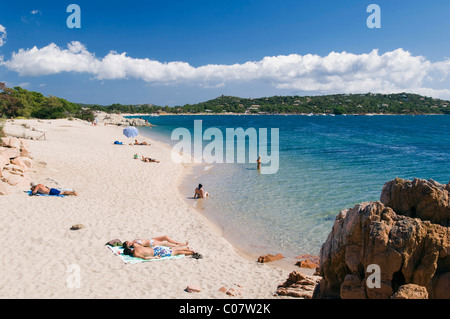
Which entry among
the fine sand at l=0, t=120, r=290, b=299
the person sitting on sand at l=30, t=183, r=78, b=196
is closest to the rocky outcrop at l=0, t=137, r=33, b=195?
the fine sand at l=0, t=120, r=290, b=299

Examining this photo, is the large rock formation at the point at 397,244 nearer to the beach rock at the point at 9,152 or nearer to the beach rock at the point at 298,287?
the beach rock at the point at 298,287

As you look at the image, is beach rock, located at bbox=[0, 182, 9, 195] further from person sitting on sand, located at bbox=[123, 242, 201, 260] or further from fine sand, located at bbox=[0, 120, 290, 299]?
person sitting on sand, located at bbox=[123, 242, 201, 260]

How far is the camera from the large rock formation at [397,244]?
427cm

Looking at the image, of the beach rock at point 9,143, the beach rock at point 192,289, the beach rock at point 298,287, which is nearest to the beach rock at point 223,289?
the beach rock at point 192,289

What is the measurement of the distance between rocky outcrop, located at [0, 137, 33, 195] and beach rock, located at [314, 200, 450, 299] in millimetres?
13269

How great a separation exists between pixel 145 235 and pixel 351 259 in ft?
22.7

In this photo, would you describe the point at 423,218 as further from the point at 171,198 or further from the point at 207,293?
the point at 171,198

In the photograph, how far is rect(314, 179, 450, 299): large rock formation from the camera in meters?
4.27

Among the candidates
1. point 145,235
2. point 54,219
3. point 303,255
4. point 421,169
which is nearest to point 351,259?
point 303,255

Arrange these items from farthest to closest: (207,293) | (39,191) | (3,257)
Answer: (39,191)
(3,257)
(207,293)

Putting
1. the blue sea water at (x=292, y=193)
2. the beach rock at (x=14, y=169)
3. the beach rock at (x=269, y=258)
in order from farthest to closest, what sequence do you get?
the beach rock at (x=14, y=169) → the blue sea water at (x=292, y=193) → the beach rock at (x=269, y=258)

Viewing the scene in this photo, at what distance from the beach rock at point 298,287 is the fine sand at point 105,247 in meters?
0.28

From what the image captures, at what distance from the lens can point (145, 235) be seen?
32.6ft

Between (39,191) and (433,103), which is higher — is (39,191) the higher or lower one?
the lower one
